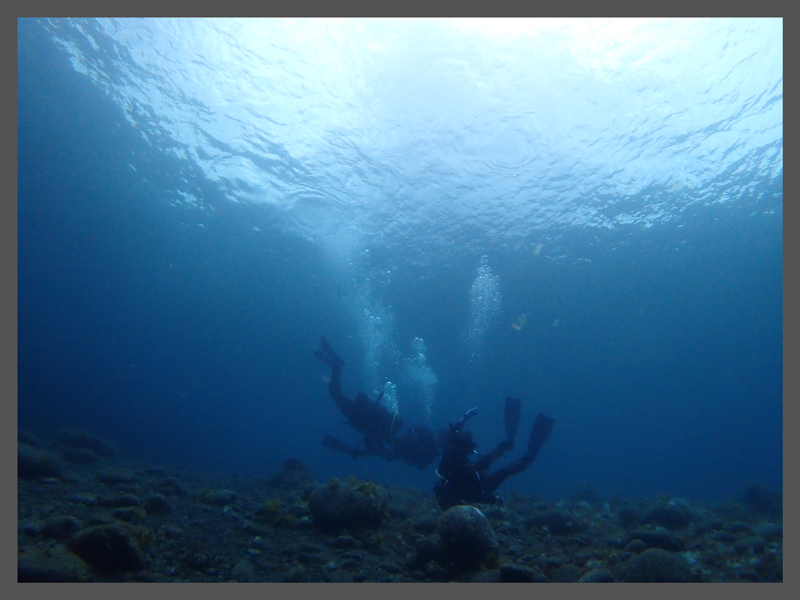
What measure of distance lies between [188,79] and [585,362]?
65074 mm

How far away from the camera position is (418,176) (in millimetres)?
17969

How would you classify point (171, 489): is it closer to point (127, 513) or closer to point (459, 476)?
point (127, 513)

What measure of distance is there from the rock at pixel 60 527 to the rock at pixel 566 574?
631 centimetres


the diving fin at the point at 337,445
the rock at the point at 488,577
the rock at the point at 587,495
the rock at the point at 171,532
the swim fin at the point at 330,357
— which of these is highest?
the swim fin at the point at 330,357

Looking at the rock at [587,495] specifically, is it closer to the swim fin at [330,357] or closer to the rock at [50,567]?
the swim fin at [330,357]

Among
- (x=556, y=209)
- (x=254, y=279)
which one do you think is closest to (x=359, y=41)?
→ (x=556, y=209)

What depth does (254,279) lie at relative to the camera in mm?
38406

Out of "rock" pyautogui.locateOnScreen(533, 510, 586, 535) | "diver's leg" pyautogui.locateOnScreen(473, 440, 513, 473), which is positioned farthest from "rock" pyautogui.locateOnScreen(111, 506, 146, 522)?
"rock" pyautogui.locateOnScreen(533, 510, 586, 535)

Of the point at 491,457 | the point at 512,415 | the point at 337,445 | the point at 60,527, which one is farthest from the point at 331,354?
the point at 60,527

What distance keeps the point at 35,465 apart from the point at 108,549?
4.89 m

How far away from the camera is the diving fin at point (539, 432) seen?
10.9m

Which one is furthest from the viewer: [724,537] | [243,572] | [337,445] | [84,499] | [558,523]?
[337,445]

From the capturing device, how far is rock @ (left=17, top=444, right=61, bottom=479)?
22.1 feet

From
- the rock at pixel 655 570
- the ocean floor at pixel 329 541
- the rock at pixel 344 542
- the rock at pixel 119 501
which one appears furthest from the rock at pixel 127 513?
the rock at pixel 655 570
